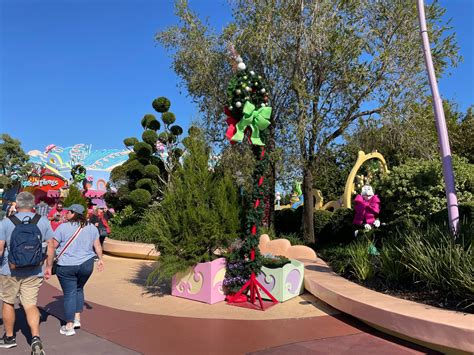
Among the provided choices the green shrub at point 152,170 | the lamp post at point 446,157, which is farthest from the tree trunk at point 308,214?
the green shrub at point 152,170

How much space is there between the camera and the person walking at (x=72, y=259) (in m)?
4.64

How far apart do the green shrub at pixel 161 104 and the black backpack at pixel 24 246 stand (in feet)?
42.6

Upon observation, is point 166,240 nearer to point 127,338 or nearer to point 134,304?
point 134,304

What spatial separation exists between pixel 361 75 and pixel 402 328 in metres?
6.63

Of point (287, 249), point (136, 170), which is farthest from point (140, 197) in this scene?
point (287, 249)

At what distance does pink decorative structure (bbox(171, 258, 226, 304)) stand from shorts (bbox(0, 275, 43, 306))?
2.54 m

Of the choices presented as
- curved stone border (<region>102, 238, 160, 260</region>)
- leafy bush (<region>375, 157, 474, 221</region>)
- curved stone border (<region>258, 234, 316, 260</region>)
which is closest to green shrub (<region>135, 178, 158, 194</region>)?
curved stone border (<region>102, 238, 160, 260</region>)

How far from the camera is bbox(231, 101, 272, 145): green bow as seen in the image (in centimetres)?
595

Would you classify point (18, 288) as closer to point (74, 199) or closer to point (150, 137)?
point (74, 199)

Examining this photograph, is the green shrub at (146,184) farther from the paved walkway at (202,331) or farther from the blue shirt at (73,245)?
the blue shirt at (73,245)

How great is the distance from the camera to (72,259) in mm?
4652

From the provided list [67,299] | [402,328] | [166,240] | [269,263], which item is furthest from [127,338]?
[402,328]

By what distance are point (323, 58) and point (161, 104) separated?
29.1 ft

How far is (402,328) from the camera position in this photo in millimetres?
4129
